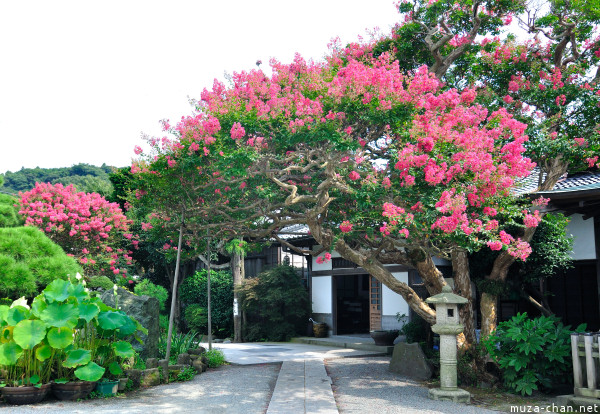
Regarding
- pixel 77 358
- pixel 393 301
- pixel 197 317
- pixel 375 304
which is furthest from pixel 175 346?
pixel 197 317

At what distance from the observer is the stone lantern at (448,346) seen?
7.36 metres

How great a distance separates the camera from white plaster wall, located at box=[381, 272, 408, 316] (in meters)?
13.7

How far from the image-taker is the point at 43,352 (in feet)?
23.2

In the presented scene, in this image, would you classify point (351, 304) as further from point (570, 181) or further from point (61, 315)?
point (61, 315)

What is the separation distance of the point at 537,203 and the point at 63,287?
763 cm

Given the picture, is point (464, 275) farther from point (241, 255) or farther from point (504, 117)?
point (241, 255)

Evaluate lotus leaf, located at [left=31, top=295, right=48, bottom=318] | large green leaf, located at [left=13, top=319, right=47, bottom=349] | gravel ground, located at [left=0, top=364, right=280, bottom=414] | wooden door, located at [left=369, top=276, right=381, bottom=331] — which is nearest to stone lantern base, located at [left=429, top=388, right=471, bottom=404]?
gravel ground, located at [left=0, top=364, right=280, bottom=414]

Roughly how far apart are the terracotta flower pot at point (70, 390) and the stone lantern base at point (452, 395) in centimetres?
530

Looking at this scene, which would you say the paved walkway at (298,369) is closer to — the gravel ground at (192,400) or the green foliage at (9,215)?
the gravel ground at (192,400)

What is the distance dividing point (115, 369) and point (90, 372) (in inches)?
24.9

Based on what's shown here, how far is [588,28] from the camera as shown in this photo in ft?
29.9

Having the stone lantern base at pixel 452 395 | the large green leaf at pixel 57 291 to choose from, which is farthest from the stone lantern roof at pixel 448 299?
the large green leaf at pixel 57 291

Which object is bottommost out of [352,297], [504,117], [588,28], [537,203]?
[352,297]

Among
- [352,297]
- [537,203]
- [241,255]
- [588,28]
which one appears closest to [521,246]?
[537,203]
